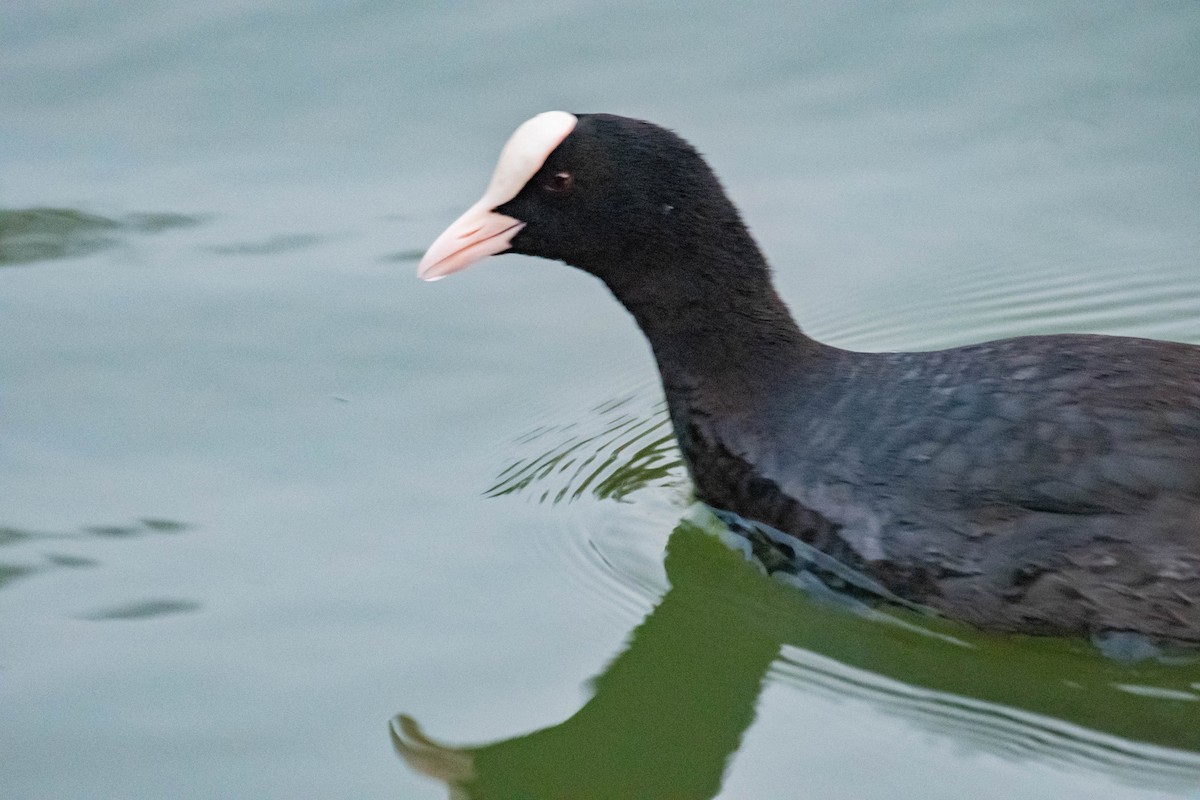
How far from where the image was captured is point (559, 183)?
4262 millimetres

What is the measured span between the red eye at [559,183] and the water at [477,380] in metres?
0.82

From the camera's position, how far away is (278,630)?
4.01 metres

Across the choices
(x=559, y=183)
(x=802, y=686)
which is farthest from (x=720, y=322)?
(x=802, y=686)

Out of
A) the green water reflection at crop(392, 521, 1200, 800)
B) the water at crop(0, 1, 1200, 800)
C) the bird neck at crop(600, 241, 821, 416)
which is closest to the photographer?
the green water reflection at crop(392, 521, 1200, 800)

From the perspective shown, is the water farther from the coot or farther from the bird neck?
the bird neck

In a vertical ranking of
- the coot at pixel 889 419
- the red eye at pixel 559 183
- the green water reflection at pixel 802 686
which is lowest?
the green water reflection at pixel 802 686

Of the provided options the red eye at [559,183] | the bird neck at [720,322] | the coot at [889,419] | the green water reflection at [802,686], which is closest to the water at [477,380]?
the green water reflection at [802,686]

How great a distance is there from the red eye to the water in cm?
82

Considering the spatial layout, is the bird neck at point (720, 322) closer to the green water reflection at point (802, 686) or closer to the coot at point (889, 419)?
the coot at point (889, 419)

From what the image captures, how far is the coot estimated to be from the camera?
3668 millimetres

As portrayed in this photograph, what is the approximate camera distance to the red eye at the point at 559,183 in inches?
167

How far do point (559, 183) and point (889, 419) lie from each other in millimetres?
995

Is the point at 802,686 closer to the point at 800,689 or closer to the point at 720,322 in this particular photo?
the point at 800,689

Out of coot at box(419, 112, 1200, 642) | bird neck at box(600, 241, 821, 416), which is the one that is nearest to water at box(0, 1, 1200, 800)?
coot at box(419, 112, 1200, 642)
